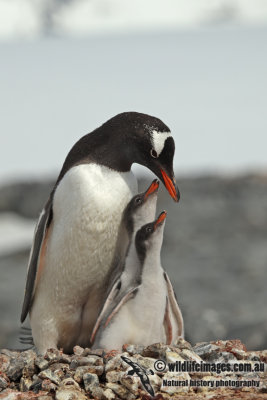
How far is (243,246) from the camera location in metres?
14.3

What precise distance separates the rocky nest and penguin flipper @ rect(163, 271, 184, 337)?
0.52 m

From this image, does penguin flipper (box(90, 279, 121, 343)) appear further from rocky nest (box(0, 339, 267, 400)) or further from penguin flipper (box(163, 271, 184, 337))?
penguin flipper (box(163, 271, 184, 337))

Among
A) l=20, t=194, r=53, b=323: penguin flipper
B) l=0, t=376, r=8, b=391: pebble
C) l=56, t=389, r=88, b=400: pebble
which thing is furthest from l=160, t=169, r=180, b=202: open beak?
l=0, t=376, r=8, b=391: pebble

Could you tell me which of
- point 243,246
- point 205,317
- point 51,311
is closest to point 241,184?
point 243,246

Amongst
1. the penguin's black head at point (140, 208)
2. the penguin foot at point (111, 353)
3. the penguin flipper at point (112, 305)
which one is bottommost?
the penguin foot at point (111, 353)

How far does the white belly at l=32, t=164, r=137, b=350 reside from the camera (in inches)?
190

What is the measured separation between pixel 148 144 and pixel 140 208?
0.41 meters

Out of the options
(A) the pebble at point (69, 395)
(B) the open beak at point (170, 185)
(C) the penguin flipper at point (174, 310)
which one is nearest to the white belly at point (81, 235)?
(B) the open beak at point (170, 185)

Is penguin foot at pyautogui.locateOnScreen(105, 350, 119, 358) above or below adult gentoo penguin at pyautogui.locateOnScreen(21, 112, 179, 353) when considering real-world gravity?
below

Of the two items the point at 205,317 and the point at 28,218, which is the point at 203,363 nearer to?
the point at 205,317

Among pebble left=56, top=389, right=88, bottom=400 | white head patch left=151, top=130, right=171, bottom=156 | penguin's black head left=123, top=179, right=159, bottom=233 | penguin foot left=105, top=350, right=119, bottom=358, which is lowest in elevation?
pebble left=56, top=389, right=88, bottom=400

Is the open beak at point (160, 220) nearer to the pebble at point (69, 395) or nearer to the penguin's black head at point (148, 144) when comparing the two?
the penguin's black head at point (148, 144)

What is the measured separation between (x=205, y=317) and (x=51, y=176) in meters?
7.86

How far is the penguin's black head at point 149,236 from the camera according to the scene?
480 cm
